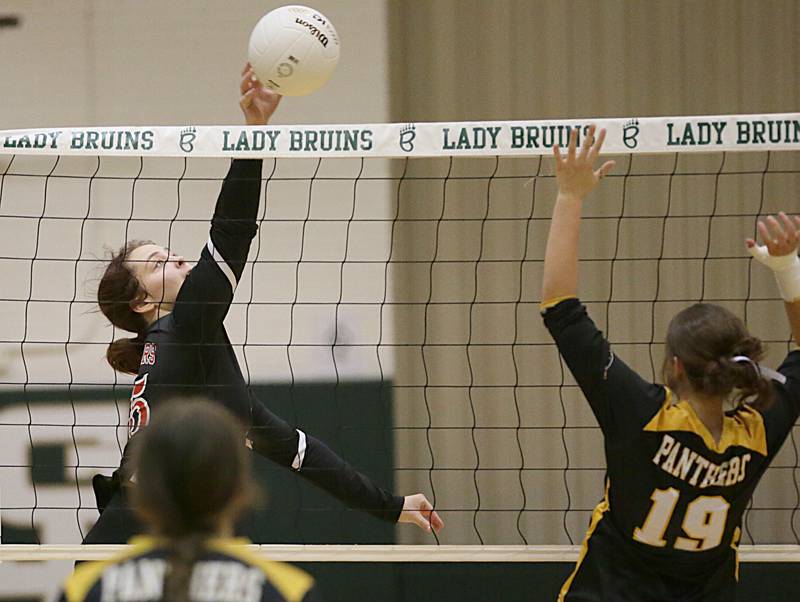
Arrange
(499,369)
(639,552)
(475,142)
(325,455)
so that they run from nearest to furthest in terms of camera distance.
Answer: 1. (639,552)
2. (475,142)
3. (325,455)
4. (499,369)

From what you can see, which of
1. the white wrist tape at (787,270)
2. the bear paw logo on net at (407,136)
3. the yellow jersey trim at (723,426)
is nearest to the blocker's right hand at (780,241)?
the white wrist tape at (787,270)

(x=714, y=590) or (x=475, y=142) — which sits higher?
(x=475, y=142)

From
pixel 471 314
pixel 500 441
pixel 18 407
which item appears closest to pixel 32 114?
pixel 18 407

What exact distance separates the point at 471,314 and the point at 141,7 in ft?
7.03

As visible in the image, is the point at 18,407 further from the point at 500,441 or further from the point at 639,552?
the point at 639,552

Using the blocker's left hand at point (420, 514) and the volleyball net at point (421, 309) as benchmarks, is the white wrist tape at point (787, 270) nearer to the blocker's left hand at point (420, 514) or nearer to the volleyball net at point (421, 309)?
the blocker's left hand at point (420, 514)

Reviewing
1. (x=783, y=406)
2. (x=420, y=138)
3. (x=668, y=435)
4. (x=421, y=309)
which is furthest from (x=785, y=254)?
(x=421, y=309)

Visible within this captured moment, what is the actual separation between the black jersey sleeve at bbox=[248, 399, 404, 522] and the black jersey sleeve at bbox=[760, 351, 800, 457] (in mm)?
1236

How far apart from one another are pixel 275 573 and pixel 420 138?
193 cm

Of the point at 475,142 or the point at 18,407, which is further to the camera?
the point at 18,407

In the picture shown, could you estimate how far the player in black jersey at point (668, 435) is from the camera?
8.00 feet

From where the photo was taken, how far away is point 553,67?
539 centimetres

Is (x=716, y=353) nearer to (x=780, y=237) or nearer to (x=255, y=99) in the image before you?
(x=780, y=237)

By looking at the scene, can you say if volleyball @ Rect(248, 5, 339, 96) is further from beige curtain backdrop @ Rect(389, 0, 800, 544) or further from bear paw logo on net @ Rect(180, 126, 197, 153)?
beige curtain backdrop @ Rect(389, 0, 800, 544)
